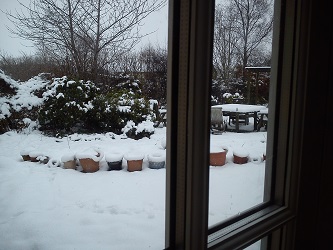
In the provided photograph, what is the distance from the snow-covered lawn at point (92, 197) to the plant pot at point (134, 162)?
6cm

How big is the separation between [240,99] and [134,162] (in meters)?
1.66

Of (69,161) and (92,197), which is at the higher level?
(69,161)

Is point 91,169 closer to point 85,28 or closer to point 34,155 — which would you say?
point 34,155

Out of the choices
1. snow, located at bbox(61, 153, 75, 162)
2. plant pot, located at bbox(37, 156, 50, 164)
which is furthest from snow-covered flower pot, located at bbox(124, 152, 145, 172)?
plant pot, located at bbox(37, 156, 50, 164)

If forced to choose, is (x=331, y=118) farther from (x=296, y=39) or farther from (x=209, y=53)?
(x=209, y=53)

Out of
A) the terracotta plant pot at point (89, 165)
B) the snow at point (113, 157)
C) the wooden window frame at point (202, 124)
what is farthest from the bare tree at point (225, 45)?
the terracotta plant pot at point (89, 165)

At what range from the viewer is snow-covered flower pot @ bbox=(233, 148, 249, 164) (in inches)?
61.6

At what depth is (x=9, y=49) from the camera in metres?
1.54

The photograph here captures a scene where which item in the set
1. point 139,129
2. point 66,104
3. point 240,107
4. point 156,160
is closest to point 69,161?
point 66,104

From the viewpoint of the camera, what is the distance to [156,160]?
2658 millimetres

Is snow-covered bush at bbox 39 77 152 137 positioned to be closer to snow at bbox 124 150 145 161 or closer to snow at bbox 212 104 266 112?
snow at bbox 124 150 145 161

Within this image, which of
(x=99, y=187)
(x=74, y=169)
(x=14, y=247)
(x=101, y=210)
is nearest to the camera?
(x=14, y=247)

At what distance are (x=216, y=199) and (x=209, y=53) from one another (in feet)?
2.53

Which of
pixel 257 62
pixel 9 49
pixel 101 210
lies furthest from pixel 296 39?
pixel 101 210
